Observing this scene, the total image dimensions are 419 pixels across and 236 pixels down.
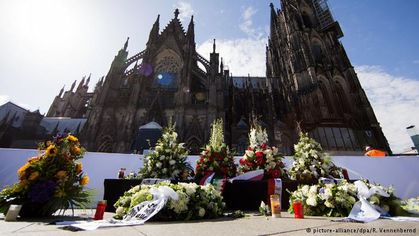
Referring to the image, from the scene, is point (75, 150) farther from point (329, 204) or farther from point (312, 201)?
point (329, 204)

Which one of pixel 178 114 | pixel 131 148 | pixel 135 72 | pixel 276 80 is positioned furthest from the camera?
pixel 276 80

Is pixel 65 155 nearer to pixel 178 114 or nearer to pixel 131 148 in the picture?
pixel 131 148

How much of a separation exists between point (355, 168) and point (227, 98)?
17929 mm

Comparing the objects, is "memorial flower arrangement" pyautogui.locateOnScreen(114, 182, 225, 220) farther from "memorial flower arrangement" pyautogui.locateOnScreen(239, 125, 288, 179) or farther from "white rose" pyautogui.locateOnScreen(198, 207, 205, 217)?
"memorial flower arrangement" pyautogui.locateOnScreen(239, 125, 288, 179)

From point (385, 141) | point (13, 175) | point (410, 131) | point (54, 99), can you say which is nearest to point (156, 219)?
point (13, 175)

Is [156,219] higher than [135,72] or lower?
lower

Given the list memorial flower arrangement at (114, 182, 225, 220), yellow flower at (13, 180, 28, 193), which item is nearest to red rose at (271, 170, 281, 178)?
memorial flower arrangement at (114, 182, 225, 220)

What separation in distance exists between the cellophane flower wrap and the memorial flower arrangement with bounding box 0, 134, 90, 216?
4456 millimetres

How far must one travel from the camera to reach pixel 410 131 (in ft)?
40.6

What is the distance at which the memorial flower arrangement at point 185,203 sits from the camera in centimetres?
347

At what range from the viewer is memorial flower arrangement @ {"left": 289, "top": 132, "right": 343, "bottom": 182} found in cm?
535

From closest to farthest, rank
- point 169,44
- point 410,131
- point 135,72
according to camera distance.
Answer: point 410,131
point 135,72
point 169,44

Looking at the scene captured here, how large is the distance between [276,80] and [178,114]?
2065 cm

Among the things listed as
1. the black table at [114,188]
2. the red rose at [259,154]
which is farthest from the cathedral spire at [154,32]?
the red rose at [259,154]
